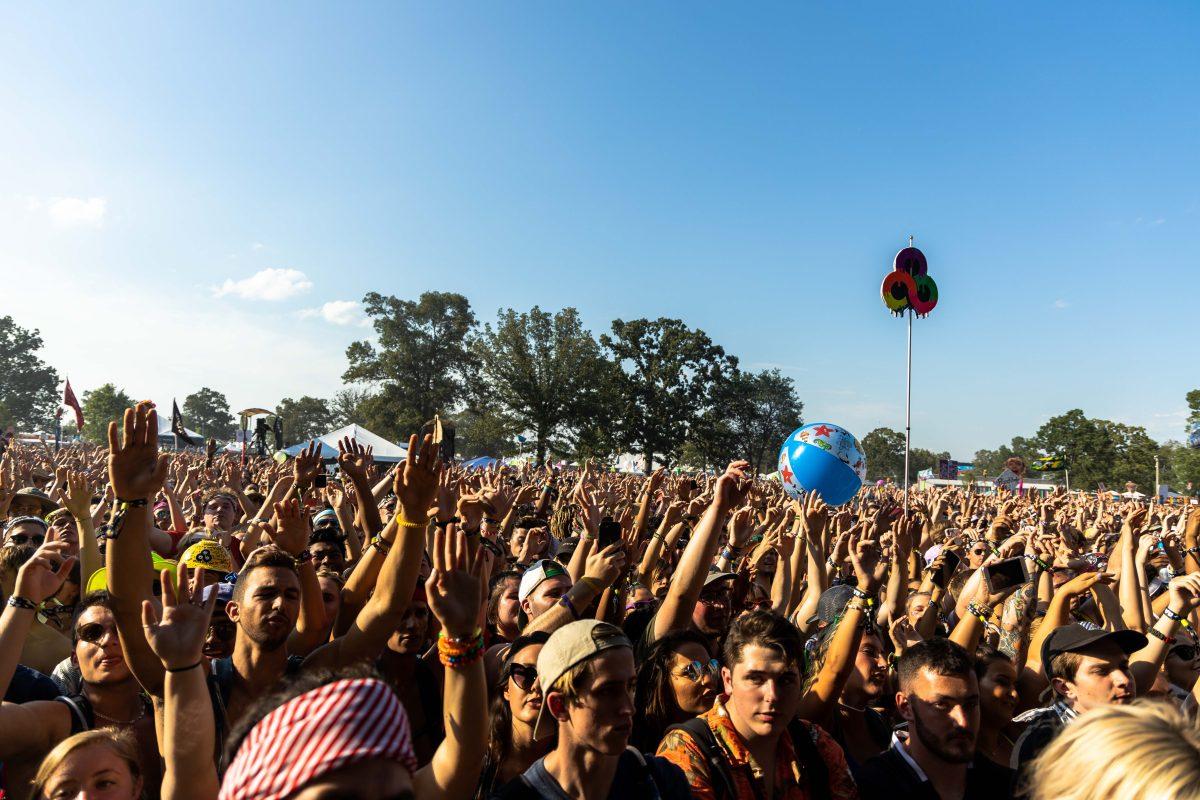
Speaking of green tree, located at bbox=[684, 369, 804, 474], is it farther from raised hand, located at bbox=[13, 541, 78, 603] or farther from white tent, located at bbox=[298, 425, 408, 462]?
raised hand, located at bbox=[13, 541, 78, 603]

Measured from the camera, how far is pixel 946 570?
277 inches

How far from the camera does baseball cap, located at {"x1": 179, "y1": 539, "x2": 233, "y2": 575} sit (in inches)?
164

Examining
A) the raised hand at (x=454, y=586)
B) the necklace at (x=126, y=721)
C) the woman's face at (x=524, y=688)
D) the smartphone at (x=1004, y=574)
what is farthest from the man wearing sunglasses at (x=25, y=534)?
the smartphone at (x=1004, y=574)

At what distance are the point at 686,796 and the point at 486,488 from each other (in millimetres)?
4231

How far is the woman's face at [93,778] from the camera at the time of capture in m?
2.20

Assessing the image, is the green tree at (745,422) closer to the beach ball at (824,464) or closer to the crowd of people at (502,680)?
the beach ball at (824,464)

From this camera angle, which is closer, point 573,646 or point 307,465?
point 573,646

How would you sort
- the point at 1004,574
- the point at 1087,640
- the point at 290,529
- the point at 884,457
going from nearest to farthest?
1. the point at 1087,640
2. the point at 290,529
3. the point at 1004,574
4. the point at 884,457

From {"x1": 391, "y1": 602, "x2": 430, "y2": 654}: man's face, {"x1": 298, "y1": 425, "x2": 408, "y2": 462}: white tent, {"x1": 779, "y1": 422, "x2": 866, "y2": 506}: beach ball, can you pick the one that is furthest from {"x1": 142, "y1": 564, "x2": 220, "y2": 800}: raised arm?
{"x1": 298, "y1": 425, "x2": 408, "y2": 462}: white tent

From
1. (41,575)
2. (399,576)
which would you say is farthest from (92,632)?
(399,576)

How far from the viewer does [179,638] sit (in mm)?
2219

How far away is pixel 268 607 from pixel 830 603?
3519 millimetres

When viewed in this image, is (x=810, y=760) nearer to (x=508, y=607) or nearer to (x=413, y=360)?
(x=508, y=607)

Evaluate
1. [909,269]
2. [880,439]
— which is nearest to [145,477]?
[909,269]
